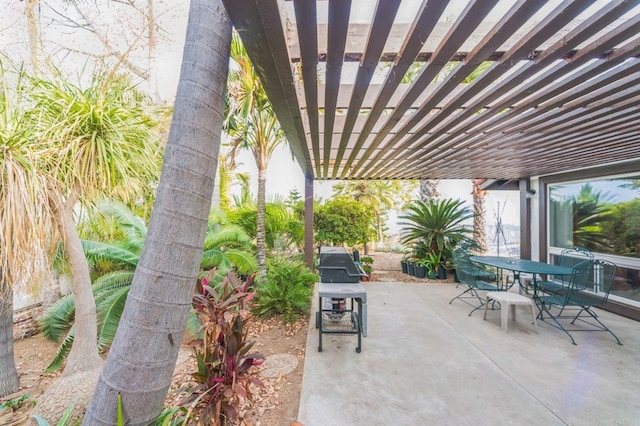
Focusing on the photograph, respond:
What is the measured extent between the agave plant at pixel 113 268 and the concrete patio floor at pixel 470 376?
1885mm

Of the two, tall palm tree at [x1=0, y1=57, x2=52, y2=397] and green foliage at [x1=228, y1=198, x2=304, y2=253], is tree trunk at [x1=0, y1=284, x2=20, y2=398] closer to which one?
tall palm tree at [x1=0, y1=57, x2=52, y2=397]

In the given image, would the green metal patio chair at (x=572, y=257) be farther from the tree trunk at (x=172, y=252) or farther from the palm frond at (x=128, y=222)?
the palm frond at (x=128, y=222)

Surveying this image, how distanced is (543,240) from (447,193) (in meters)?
8.71

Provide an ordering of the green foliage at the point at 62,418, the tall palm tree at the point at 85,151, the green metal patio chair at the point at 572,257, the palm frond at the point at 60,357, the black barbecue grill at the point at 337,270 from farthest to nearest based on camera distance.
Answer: the green metal patio chair at the point at 572,257, the black barbecue grill at the point at 337,270, the palm frond at the point at 60,357, the tall palm tree at the point at 85,151, the green foliage at the point at 62,418

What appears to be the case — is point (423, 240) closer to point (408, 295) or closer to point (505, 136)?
point (408, 295)

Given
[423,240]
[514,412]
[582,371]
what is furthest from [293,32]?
[423,240]

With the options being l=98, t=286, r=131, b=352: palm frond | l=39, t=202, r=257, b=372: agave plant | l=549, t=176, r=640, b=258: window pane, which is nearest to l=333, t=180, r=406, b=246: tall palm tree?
l=549, t=176, r=640, b=258: window pane

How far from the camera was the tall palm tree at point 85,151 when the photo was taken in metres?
2.15

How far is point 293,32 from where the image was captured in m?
1.72

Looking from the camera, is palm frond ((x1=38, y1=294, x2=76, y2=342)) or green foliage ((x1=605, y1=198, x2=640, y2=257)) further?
green foliage ((x1=605, y1=198, x2=640, y2=257))

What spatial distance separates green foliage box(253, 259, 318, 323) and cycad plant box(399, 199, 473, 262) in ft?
13.2

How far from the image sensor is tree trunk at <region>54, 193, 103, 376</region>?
7.92 ft

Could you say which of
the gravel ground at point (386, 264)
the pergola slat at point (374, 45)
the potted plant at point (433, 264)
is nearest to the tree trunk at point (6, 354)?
the pergola slat at point (374, 45)

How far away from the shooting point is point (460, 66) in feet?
6.02
